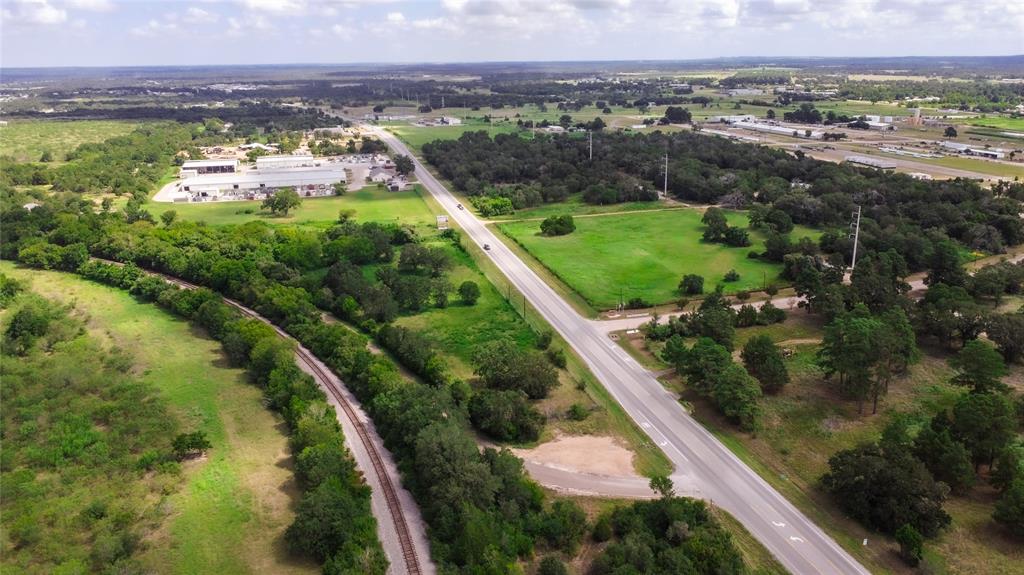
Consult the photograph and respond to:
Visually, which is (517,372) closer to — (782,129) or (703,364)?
(703,364)

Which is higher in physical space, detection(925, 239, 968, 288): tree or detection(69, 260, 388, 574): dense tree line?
detection(925, 239, 968, 288): tree

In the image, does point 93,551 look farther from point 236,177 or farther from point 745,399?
point 236,177

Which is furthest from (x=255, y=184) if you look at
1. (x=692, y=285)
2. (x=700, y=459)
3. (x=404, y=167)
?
(x=700, y=459)

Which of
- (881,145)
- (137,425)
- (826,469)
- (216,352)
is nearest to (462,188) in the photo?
(216,352)

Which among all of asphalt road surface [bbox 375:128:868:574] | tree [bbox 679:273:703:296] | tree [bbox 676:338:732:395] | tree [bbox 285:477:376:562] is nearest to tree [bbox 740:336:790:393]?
tree [bbox 676:338:732:395]

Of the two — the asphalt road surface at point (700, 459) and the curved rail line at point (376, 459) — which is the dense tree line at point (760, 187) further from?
the curved rail line at point (376, 459)

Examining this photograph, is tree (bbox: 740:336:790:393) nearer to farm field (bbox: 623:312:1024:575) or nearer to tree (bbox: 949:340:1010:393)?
farm field (bbox: 623:312:1024:575)

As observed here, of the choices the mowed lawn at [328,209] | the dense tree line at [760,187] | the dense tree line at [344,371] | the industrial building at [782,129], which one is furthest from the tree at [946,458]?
the industrial building at [782,129]

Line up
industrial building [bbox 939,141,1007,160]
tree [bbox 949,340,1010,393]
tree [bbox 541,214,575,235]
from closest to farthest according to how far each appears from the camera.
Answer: tree [bbox 949,340,1010,393]
tree [bbox 541,214,575,235]
industrial building [bbox 939,141,1007,160]
